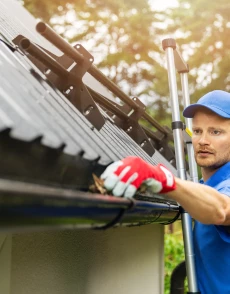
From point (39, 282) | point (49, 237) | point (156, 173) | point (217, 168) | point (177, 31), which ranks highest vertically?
point (177, 31)

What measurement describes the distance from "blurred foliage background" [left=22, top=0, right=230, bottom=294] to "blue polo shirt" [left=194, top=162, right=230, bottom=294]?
1380 cm

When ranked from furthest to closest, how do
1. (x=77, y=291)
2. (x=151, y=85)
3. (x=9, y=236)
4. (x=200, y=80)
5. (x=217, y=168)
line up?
1. (x=151, y=85)
2. (x=200, y=80)
3. (x=217, y=168)
4. (x=77, y=291)
5. (x=9, y=236)

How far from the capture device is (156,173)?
2049 millimetres

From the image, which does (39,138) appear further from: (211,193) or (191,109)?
(191,109)

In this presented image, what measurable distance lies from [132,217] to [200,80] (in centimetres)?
1572

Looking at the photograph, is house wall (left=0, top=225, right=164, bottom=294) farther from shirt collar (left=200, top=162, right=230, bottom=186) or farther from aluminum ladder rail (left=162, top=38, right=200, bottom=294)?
shirt collar (left=200, top=162, right=230, bottom=186)

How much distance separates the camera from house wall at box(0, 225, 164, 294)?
235 cm

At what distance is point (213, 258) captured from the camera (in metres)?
2.93

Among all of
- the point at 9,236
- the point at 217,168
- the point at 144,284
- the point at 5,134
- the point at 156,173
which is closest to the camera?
the point at 5,134

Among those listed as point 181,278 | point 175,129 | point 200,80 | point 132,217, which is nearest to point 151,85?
point 200,80

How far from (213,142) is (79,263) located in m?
1.11

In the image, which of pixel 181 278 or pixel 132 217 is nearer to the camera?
pixel 132 217

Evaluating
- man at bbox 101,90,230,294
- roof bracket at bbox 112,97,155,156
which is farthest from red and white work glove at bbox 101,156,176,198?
roof bracket at bbox 112,97,155,156

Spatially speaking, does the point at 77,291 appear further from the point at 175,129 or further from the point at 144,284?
the point at 144,284
